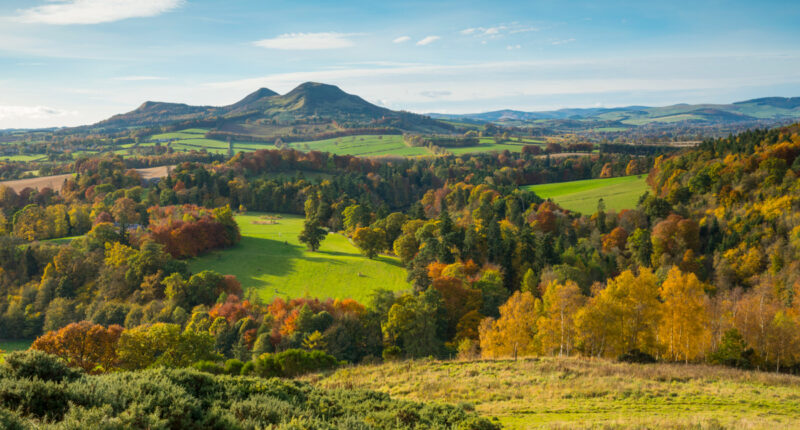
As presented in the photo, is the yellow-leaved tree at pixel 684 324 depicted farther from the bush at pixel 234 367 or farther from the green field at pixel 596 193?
the green field at pixel 596 193

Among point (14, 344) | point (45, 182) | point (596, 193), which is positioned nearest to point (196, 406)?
point (14, 344)

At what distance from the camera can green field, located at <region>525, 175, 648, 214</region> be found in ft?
331

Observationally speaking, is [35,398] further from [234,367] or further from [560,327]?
[560,327]

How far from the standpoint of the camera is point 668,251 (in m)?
76.4

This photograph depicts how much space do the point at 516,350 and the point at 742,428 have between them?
27.4 meters

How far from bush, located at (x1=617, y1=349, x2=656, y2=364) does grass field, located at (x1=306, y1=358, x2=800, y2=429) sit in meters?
4.45

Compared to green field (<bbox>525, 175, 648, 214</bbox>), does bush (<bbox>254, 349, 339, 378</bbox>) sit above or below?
below

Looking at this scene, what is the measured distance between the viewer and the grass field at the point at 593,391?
63.2ft

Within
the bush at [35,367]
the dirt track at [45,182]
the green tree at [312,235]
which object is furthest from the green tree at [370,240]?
the dirt track at [45,182]

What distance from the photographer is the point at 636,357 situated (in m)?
36.9

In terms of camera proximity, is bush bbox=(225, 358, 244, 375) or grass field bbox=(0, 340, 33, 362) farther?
grass field bbox=(0, 340, 33, 362)

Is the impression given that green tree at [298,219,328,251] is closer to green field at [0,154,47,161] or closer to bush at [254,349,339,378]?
bush at [254,349,339,378]

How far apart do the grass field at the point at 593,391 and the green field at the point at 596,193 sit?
7312 centimetres

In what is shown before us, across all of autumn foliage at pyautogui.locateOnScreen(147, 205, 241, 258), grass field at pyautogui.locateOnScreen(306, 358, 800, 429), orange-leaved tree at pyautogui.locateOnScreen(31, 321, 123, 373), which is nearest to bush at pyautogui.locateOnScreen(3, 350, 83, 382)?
grass field at pyautogui.locateOnScreen(306, 358, 800, 429)
